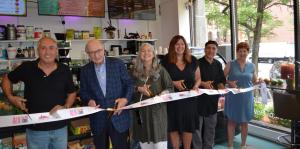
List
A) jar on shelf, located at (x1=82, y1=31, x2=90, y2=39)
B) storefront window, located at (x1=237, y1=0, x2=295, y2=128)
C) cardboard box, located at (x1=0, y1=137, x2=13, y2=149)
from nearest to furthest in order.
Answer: cardboard box, located at (x1=0, y1=137, x2=13, y2=149) → storefront window, located at (x1=237, y1=0, x2=295, y2=128) → jar on shelf, located at (x1=82, y1=31, x2=90, y2=39)

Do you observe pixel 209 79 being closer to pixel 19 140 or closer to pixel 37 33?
pixel 19 140

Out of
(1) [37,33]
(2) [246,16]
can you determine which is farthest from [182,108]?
(2) [246,16]

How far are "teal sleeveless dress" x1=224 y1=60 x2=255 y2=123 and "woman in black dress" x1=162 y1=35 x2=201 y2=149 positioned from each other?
0.85 m

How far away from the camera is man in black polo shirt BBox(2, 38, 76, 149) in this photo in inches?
88.5

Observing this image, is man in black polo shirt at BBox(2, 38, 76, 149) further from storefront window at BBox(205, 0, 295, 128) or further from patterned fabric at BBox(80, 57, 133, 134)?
storefront window at BBox(205, 0, 295, 128)

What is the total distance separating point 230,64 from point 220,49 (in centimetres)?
155

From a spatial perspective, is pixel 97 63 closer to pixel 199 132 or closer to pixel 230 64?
pixel 199 132

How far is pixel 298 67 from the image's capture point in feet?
12.5

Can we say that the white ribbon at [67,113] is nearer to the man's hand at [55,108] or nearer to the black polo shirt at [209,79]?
the man's hand at [55,108]

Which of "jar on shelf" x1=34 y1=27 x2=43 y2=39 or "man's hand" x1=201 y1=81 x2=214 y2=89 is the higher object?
"jar on shelf" x1=34 y1=27 x2=43 y2=39

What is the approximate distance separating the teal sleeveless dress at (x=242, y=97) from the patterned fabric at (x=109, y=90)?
5.60 feet

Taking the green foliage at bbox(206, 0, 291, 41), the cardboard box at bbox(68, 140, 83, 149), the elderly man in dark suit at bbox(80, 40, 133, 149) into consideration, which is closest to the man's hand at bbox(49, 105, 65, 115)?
the elderly man in dark suit at bbox(80, 40, 133, 149)

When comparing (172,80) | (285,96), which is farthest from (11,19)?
(285,96)

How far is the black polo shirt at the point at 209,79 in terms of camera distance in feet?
10.9
